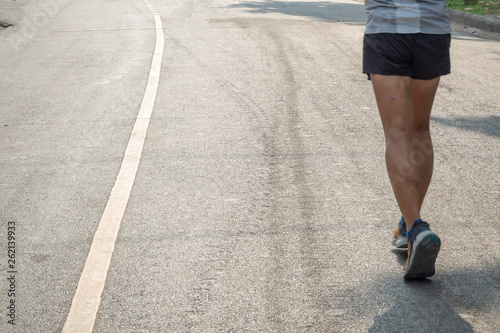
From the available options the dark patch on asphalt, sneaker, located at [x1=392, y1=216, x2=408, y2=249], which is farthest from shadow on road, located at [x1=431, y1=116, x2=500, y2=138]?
the dark patch on asphalt

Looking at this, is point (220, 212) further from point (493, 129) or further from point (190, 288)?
point (493, 129)

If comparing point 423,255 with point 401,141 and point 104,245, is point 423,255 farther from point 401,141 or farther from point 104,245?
point 104,245

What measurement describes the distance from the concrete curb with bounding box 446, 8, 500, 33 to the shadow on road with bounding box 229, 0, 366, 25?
1953 millimetres

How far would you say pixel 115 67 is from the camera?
843 cm

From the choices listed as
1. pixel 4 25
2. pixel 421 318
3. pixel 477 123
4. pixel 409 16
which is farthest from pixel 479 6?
pixel 421 318

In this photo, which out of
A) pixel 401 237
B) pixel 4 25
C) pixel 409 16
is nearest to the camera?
pixel 409 16

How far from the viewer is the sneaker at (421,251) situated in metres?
2.93

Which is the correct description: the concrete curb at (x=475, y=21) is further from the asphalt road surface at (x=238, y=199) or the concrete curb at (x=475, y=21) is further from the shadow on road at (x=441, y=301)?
the shadow on road at (x=441, y=301)

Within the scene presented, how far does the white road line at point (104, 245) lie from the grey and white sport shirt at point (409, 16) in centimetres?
172

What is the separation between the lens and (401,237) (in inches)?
134

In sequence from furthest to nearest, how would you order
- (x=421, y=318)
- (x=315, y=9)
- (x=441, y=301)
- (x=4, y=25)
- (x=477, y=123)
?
(x=315, y=9)
(x=4, y=25)
(x=477, y=123)
(x=441, y=301)
(x=421, y=318)

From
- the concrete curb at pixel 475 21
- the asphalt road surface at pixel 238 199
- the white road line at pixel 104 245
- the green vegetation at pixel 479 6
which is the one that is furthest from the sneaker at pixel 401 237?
the green vegetation at pixel 479 6

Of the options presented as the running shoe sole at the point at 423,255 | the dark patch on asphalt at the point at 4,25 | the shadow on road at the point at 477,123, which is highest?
the running shoe sole at the point at 423,255

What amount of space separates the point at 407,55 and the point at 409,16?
0.18 metres
